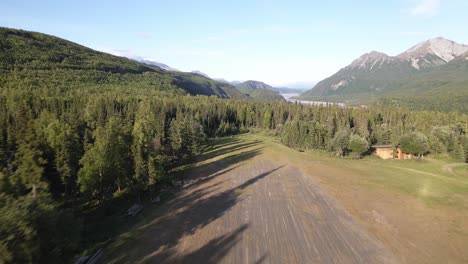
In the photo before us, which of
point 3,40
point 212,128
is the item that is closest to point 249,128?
point 212,128

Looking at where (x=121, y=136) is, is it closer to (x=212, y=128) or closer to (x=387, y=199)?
(x=387, y=199)

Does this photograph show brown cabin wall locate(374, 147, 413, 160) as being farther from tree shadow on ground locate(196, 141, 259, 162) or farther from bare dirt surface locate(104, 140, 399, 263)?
bare dirt surface locate(104, 140, 399, 263)

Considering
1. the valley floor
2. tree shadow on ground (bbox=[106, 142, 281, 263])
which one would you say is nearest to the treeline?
tree shadow on ground (bbox=[106, 142, 281, 263])

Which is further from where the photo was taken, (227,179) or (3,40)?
(3,40)

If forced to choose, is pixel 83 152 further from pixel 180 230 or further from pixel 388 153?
pixel 388 153

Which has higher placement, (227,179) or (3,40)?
(3,40)

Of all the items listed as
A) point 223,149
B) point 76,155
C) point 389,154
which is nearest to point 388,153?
point 389,154

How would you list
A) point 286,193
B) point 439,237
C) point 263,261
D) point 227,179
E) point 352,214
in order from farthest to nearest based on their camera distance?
point 227,179 < point 286,193 < point 352,214 < point 439,237 < point 263,261
